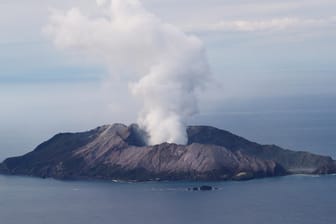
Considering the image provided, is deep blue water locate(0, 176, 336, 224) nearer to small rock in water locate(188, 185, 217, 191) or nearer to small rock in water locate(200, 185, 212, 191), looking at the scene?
small rock in water locate(188, 185, 217, 191)

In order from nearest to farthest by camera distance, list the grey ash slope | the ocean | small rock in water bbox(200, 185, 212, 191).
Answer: the ocean
small rock in water bbox(200, 185, 212, 191)
the grey ash slope

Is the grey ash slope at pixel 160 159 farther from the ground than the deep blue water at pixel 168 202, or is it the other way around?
the grey ash slope at pixel 160 159

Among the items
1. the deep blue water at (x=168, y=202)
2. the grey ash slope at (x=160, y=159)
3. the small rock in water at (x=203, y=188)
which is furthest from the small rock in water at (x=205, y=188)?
the grey ash slope at (x=160, y=159)

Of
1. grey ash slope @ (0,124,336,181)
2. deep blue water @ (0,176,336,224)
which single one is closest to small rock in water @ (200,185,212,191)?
deep blue water @ (0,176,336,224)

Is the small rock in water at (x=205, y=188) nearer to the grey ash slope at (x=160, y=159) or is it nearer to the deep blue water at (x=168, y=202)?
the deep blue water at (x=168, y=202)

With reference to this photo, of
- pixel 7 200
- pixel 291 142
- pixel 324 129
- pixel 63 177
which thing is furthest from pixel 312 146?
pixel 7 200

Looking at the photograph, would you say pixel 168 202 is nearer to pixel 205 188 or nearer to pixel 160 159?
pixel 205 188
